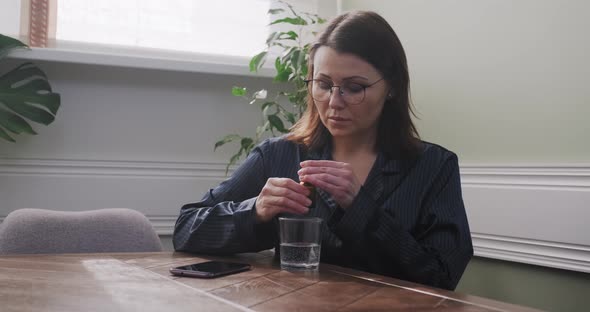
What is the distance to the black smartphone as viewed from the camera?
112cm

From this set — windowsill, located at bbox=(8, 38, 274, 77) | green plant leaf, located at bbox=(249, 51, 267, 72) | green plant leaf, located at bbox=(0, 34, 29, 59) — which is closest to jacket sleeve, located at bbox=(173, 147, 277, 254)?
green plant leaf, located at bbox=(249, 51, 267, 72)

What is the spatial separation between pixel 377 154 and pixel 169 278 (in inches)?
29.3

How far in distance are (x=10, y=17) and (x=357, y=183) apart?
70.9 inches

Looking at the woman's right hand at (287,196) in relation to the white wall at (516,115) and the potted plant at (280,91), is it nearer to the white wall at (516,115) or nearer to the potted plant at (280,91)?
the white wall at (516,115)

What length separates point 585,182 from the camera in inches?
64.7

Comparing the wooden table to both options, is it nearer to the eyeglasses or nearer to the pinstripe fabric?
the pinstripe fabric

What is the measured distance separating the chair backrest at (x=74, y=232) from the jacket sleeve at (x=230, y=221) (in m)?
0.14

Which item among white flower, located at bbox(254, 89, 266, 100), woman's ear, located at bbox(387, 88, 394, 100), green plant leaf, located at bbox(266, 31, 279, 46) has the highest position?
green plant leaf, located at bbox(266, 31, 279, 46)

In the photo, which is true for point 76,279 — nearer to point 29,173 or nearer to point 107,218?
point 107,218

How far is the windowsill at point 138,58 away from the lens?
7.81 ft

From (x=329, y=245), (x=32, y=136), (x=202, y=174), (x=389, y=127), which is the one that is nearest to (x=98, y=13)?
(x=32, y=136)

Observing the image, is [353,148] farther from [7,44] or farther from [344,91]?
[7,44]

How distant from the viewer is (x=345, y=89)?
5.10 feet

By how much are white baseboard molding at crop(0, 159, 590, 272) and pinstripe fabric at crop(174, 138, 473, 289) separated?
1.13ft
